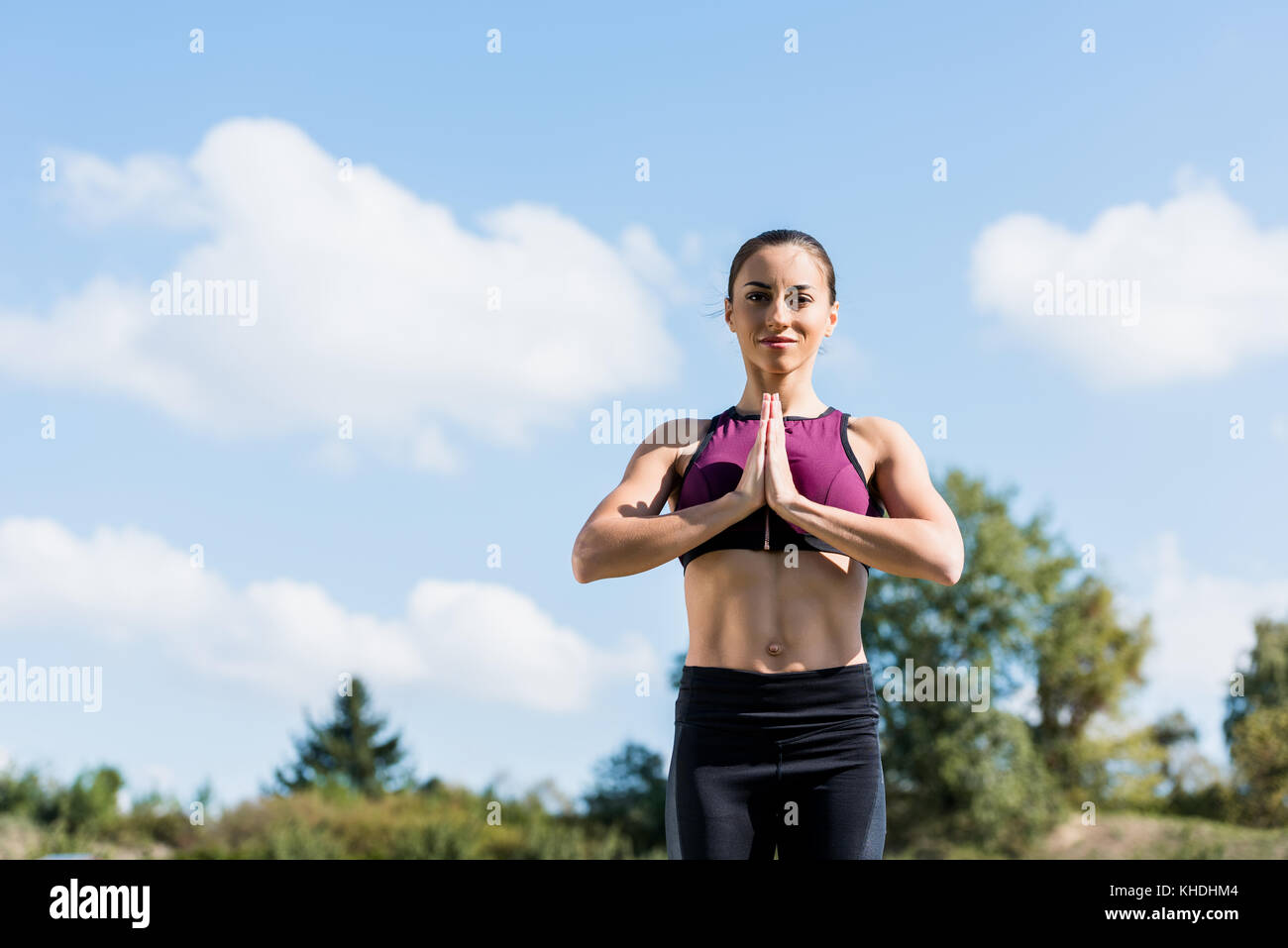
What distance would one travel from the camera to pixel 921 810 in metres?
42.0

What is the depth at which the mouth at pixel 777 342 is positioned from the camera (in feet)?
13.1

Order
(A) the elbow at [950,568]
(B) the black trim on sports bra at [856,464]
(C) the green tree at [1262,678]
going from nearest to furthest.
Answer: (A) the elbow at [950,568] → (B) the black trim on sports bra at [856,464] → (C) the green tree at [1262,678]

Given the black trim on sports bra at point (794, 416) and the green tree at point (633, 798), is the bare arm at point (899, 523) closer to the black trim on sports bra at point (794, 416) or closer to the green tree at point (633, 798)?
the black trim on sports bra at point (794, 416)

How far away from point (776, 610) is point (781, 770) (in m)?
0.50

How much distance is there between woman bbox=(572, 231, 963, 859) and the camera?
3586 mm

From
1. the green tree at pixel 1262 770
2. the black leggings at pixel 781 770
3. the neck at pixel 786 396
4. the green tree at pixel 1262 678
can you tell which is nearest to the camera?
the black leggings at pixel 781 770

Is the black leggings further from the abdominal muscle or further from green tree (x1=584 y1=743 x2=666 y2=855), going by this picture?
green tree (x1=584 y1=743 x2=666 y2=855)

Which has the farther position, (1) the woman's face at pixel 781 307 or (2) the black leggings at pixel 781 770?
(1) the woman's face at pixel 781 307

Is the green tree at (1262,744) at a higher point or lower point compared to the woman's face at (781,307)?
lower

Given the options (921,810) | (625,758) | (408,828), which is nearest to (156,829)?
(408,828)

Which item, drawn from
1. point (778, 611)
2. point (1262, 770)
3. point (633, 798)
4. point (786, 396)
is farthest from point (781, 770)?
point (1262, 770)

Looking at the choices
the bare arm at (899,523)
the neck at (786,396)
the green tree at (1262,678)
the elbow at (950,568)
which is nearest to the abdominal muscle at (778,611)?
the bare arm at (899,523)

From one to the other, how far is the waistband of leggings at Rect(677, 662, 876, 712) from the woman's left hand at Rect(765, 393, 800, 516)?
53cm
